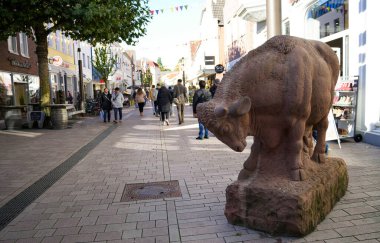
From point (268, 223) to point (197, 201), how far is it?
1319 mm

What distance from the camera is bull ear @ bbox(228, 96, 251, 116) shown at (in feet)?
11.0

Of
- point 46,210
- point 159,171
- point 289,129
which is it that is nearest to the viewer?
point 289,129

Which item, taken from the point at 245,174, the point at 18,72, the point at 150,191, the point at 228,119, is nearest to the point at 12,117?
the point at 18,72

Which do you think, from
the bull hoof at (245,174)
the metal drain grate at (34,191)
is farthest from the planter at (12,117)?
the bull hoof at (245,174)

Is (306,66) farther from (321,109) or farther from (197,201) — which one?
(197,201)

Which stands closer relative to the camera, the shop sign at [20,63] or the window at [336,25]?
the window at [336,25]

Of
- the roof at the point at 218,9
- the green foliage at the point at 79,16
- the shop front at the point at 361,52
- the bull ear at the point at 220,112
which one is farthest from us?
the roof at the point at 218,9

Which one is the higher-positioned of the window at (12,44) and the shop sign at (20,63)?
the window at (12,44)

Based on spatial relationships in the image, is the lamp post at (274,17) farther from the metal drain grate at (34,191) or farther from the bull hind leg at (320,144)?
the metal drain grate at (34,191)

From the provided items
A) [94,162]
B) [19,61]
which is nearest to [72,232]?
[94,162]

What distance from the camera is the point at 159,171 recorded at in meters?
6.47

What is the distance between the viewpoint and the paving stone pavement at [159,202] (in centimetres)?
368

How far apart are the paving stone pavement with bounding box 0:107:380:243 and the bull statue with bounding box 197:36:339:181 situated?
2.45ft

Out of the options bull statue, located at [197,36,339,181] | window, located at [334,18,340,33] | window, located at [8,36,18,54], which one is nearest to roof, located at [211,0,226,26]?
window, located at [8,36,18,54]
